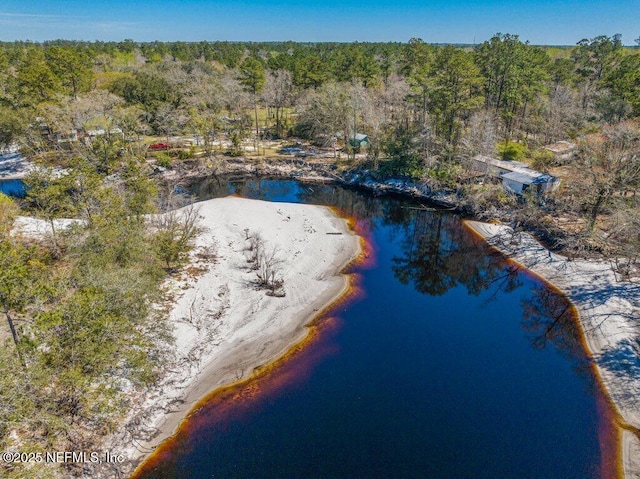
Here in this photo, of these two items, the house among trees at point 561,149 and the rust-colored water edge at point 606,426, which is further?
the house among trees at point 561,149

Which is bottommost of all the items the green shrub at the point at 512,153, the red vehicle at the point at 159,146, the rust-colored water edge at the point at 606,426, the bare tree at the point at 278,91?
the rust-colored water edge at the point at 606,426

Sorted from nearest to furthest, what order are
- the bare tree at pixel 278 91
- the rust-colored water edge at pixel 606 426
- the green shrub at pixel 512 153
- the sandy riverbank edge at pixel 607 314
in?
the rust-colored water edge at pixel 606 426, the sandy riverbank edge at pixel 607 314, the green shrub at pixel 512 153, the bare tree at pixel 278 91

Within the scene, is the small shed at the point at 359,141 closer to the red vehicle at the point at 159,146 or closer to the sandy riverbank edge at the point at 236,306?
the sandy riverbank edge at the point at 236,306

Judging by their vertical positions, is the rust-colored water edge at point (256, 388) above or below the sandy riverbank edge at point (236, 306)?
below

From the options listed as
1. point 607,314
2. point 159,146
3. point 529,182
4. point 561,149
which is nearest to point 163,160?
point 159,146

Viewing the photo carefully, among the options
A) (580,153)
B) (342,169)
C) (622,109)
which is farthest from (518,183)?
(342,169)

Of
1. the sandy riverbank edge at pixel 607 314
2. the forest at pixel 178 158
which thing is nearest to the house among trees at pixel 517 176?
the forest at pixel 178 158

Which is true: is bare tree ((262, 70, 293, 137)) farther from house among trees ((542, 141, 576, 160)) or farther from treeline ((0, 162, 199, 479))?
treeline ((0, 162, 199, 479))
